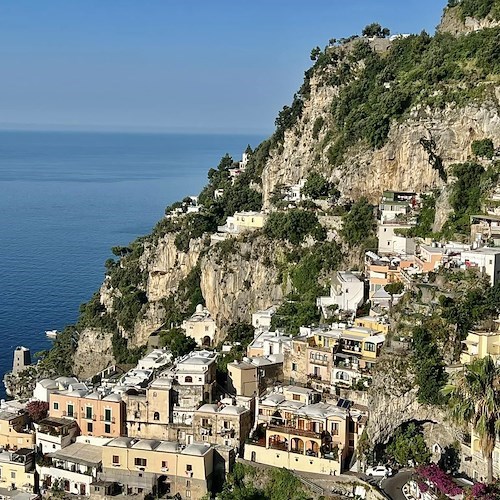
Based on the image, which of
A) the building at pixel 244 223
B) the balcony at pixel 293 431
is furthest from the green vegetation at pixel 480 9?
the balcony at pixel 293 431

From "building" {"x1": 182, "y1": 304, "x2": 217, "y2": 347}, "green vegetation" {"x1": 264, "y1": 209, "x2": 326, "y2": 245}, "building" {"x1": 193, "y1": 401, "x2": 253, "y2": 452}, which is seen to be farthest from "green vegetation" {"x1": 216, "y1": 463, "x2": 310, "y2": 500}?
"green vegetation" {"x1": 264, "y1": 209, "x2": 326, "y2": 245}

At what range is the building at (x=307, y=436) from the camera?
27.9m

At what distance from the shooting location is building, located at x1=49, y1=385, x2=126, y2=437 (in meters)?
31.2

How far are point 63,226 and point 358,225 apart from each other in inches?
2500

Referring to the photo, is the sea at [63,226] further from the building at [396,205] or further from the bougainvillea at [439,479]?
the bougainvillea at [439,479]

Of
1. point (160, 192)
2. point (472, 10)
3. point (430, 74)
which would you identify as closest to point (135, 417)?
point (430, 74)

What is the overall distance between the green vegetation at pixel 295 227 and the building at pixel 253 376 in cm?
1428

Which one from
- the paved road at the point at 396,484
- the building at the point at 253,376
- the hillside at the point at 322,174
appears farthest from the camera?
the hillside at the point at 322,174

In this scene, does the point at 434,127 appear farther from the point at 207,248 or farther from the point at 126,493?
the point at 126,493

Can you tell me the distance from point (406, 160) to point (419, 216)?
4.36m

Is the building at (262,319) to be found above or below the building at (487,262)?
below

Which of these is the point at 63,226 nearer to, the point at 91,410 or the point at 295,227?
the point at 295,227

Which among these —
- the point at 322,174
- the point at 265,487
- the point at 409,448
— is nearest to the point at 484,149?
the point at 322,174

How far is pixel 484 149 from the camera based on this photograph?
43.9m
